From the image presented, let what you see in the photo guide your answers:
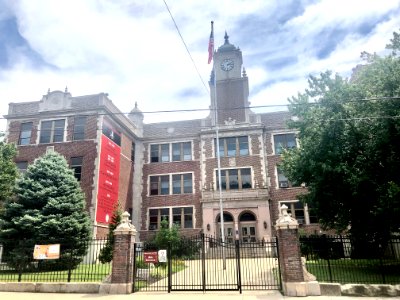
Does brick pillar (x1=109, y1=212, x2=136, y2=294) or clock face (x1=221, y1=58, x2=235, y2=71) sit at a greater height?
clock face (x1=221, y1=58, x2=235, y2=71)

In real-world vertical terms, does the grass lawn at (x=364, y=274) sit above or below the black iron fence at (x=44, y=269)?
below

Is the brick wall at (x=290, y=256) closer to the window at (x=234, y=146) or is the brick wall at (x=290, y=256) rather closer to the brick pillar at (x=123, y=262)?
the brick pillar at (x=123, y=262)

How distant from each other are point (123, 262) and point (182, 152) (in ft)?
77.8

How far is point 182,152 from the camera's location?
36.7 m

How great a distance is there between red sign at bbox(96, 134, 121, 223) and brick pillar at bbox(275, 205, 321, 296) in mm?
18512

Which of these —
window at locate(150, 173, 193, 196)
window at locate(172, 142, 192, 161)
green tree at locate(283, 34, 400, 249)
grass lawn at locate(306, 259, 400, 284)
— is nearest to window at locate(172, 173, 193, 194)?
window at locate(150, 173, 193, 196)

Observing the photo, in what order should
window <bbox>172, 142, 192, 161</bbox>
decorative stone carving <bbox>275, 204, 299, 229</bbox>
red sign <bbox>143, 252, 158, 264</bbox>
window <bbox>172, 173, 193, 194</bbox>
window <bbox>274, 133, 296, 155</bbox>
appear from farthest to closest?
window <bbox>172, 142, 192, 161</bbox>, window <bbox>172, 173, 193, 194</bbox>, window <bbox>274, 133, 296, 155</bbox>, red sign <bbox>143, 252, 158, 264</bbox>, decorative stone carving <bbox>275, 204, 299, 229</bbox>

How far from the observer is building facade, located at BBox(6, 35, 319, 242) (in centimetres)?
2981

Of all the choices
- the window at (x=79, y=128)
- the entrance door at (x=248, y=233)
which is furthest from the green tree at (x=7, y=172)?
the entrance door at (x=248, y=233)

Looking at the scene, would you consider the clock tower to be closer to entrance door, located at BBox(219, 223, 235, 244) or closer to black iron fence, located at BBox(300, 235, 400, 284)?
entrance door, located at BBox(219, 223, 235, 244)

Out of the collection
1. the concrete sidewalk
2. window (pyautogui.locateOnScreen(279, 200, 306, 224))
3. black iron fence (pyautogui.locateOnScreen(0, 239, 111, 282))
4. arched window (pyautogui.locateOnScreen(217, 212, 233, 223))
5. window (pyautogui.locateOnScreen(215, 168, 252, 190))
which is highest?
window (pyautogui.locateOnScreen(215, 168, 252, 190))

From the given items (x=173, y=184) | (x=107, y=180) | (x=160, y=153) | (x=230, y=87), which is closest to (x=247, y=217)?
(x=173, y=184)

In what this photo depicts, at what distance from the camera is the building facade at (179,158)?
2981 cm

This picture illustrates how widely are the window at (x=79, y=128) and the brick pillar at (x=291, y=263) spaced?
2218 cm
